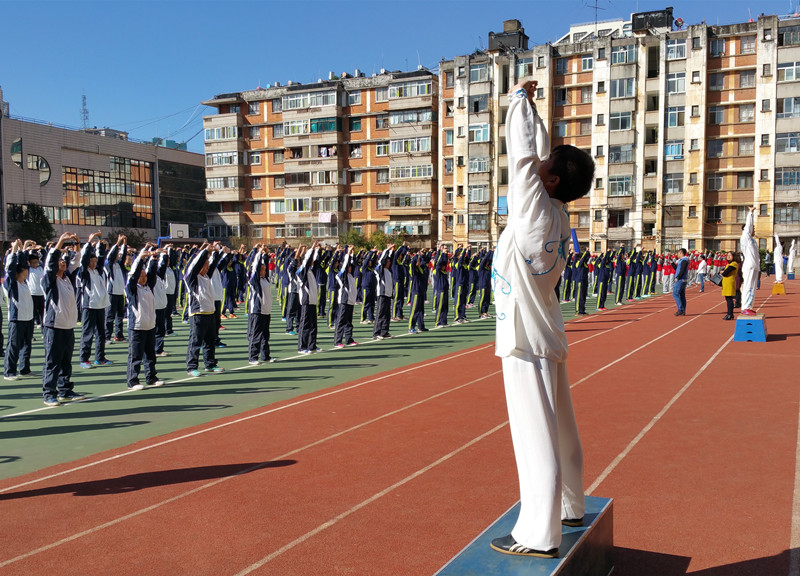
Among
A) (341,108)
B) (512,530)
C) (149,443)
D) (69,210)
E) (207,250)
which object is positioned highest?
(341,108)

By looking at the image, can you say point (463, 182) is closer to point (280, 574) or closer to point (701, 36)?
point (701, 36)

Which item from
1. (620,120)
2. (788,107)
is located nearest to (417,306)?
(620,120)

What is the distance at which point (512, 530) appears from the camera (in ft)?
12.1

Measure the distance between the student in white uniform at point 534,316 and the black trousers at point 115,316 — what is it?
13582 mm

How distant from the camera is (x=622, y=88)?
50.7 meters

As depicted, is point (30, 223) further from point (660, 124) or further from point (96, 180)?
point (660, 124)

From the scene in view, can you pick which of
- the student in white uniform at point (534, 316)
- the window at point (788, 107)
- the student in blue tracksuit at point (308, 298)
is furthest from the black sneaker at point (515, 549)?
the window at point (788, 107)

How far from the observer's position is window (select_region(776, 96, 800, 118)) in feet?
156

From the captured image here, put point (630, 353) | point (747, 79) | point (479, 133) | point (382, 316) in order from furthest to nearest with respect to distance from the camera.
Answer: point (479, 133), point (747, 79), point (382, 316), point (630, 353)

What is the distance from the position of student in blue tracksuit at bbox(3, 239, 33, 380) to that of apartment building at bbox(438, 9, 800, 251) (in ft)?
149

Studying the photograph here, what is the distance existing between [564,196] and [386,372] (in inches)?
323

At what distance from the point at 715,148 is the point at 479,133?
18.0 m

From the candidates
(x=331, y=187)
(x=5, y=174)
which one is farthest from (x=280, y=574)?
(x=331, y=187)

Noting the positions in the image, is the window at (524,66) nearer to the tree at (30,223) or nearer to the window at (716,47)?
the window at (716,47)
